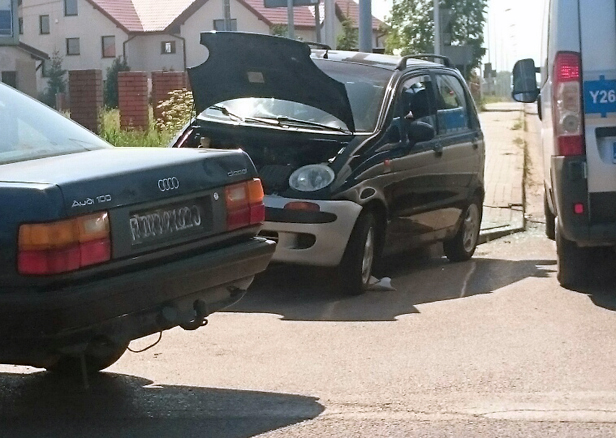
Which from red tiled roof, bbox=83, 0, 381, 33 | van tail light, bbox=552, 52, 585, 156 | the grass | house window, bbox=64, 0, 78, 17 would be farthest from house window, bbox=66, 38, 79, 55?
van tail light, bbox=552, 52, 585, 156

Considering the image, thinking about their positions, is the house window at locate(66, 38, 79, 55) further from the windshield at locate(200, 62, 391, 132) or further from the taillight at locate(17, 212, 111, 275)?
the taillight at locate(17, 212, 111, 275)

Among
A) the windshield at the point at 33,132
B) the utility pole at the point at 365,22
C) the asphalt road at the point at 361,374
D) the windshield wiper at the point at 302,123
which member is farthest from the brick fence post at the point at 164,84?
the windshield at the point at 33,132

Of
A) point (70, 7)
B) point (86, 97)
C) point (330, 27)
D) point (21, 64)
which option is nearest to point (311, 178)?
point (330, 27)

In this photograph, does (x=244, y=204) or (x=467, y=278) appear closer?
(x=244, y=204)

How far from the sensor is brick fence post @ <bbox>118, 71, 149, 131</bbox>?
22.1 meters

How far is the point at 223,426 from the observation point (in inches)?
219

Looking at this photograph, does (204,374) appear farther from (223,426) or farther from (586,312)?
(586,312)

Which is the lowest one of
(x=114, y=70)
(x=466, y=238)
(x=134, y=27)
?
(x=466, y=238)

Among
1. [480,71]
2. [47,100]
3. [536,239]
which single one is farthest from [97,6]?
[536,239]

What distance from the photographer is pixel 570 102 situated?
8555mm

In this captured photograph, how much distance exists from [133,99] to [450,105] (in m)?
12.1

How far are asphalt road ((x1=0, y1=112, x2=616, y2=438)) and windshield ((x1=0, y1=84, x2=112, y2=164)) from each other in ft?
3.80

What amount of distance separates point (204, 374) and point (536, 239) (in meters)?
7.00

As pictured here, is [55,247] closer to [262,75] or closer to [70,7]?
[262,75]
